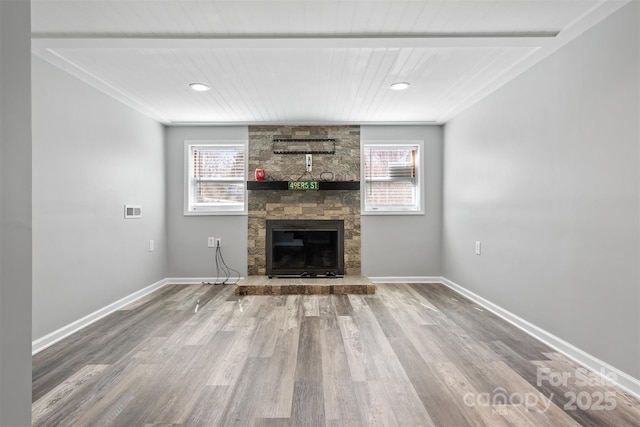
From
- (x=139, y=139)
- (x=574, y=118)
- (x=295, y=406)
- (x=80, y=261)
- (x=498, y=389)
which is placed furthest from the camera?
(x=139, y=139)

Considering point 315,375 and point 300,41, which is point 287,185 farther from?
point 315,375

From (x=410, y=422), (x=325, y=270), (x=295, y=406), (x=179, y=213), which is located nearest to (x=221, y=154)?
(x=179, y=213)

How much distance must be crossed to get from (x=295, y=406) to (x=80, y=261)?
2.42m

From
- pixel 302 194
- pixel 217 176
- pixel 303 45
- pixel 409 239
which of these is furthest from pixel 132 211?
pixel 409 239

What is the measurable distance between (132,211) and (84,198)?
0.83 meters

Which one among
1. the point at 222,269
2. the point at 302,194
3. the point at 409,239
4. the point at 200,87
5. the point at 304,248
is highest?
the point at 200,87

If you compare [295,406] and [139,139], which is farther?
[139,139]

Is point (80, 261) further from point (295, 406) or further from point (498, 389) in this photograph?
point (498, 389)

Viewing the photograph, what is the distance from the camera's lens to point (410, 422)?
5.33ft

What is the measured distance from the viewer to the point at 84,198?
10.0 ft

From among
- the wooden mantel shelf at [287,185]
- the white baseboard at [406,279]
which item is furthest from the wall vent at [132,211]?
the white baseboard at [406,279]

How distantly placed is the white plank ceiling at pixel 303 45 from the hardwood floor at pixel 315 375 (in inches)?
86.8

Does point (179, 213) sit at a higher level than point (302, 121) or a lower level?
lower

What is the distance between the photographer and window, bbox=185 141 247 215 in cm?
484
